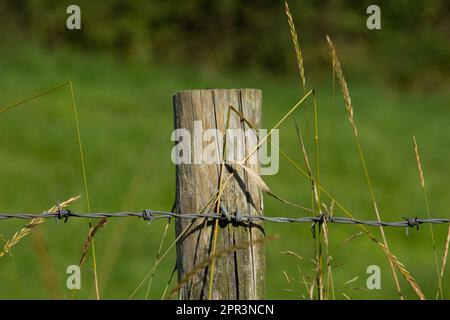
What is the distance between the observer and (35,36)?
17859mm

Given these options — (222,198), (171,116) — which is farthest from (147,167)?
(222,198)

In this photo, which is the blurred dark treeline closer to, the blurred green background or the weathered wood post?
the blurred green background

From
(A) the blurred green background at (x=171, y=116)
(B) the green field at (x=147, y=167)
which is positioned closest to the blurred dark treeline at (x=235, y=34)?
(A) the blurred green background at (x=171, y=116)

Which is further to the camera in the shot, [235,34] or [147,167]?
[235,34]

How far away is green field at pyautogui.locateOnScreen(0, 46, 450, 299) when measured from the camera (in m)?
8.13

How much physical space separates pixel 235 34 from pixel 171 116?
6316 millimetres

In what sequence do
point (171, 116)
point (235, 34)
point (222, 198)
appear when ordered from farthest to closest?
1. point (235, 34)
2. point (171, 116)
3. point (222, 198)

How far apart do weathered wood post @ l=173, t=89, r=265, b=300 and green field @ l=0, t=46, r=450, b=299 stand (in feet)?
12.0

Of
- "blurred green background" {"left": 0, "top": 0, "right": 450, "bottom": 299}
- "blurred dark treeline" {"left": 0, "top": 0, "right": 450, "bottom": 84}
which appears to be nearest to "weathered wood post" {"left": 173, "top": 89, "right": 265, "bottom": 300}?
"blurred green background" {"left": 0, "top": 0, "right": 450, "bottom": 299}

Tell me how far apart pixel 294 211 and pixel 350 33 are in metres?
9.84

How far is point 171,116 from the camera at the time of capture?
13586 millimetres

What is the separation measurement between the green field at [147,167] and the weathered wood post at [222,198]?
3646 millimetres

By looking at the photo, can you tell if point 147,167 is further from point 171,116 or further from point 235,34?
point 235,34

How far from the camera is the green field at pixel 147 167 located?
813cm
